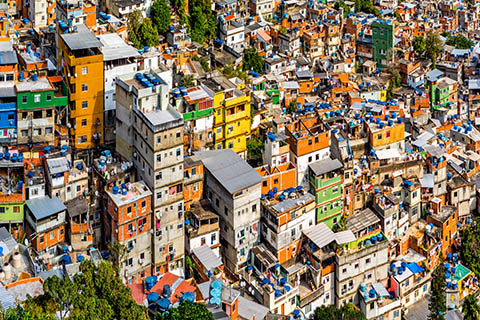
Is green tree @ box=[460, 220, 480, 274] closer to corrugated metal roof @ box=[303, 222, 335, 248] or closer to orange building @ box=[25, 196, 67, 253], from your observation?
corrugated metal roof @ box=[303, 222, 335, 248]

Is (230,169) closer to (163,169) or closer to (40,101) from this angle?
(163,169)

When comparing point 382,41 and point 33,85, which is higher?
point 33,85

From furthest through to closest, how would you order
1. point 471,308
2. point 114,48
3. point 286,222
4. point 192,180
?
point 114,48 < point 471,308 < point 192,180 < point 286,222

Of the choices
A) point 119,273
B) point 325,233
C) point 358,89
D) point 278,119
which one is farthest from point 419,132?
point 119,273

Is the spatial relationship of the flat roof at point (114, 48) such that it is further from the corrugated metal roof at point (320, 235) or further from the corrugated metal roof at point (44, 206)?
the corrugated metal roof at point (320, 235)

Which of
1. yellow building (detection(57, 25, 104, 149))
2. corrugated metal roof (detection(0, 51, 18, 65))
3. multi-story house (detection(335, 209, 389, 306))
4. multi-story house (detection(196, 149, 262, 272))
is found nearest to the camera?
multi-story house (detection(196, 149, 262, 272))

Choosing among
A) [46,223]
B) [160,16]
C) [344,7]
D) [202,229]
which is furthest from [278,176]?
[344,7]

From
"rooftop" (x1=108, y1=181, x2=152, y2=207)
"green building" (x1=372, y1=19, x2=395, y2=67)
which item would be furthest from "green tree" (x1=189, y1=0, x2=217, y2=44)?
"rooftop" (x1=108, y1=181, x2=152, y2=207)
